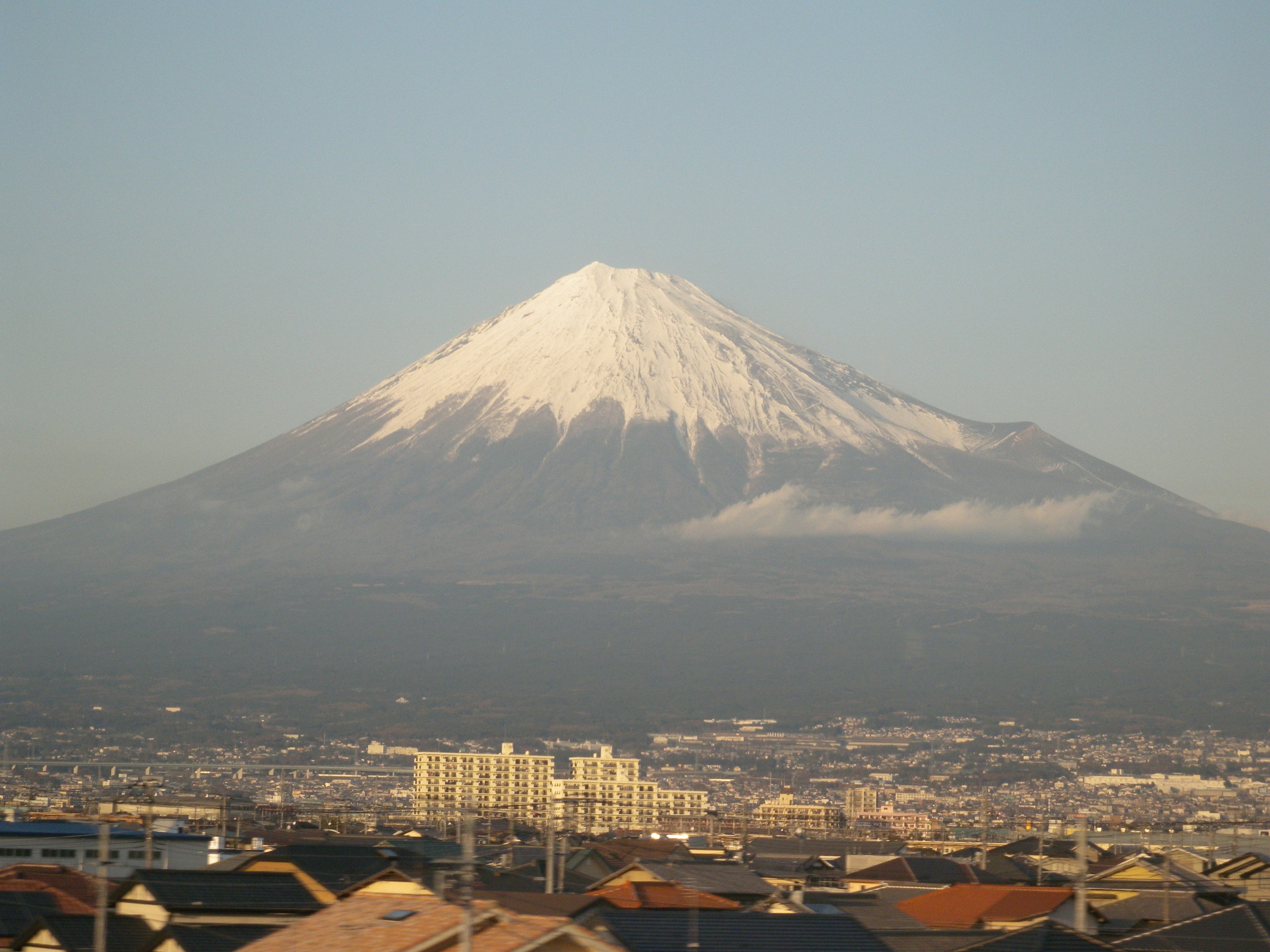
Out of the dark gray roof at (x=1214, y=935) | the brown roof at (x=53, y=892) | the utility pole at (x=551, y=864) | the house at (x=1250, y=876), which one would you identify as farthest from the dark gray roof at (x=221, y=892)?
the house at (x=1250, y=876)

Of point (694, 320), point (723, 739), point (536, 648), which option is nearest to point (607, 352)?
point (694, 320)

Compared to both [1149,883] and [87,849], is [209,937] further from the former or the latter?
[1149,883]

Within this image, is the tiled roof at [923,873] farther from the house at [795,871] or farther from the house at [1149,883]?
the house at [1149,883]

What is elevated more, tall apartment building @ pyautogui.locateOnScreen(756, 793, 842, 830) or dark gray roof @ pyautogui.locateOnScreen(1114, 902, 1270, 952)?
dark gray roof @ pyautogui.locateOnScreen(1114, 902, 1270, 952)

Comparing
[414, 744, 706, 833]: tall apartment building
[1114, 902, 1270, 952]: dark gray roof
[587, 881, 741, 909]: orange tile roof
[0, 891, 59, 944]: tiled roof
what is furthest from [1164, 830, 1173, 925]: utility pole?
[414, 744, 706, 833]: tall apartment building

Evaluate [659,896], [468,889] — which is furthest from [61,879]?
[468,889]

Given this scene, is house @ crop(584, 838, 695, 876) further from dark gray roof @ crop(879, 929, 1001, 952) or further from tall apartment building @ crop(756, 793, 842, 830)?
tall apartment building @ crop(756, 793, 842, 830)

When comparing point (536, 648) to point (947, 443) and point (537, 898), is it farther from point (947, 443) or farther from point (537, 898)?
point (537, 898)
